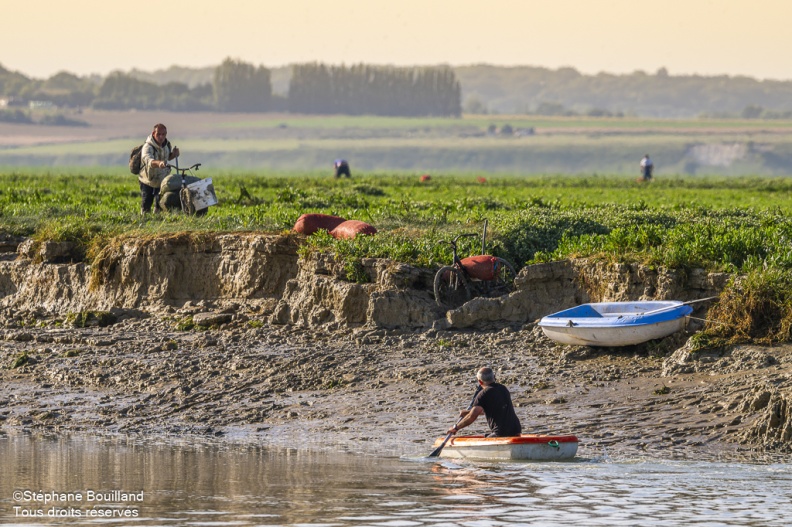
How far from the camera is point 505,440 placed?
14.5 metres

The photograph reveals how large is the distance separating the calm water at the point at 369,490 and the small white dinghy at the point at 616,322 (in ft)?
10.0

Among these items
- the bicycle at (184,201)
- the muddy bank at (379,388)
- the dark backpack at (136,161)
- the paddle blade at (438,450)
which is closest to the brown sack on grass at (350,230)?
the muddy bank at (379,388)

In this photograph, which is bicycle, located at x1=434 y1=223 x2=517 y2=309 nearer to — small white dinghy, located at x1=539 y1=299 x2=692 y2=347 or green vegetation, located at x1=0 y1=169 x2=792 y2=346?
green vegetation, located at x1=0 y1=169 x2=792 y2=346

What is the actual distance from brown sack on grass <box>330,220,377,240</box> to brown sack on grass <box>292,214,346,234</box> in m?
0.26

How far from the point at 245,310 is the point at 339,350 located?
2.82 meters

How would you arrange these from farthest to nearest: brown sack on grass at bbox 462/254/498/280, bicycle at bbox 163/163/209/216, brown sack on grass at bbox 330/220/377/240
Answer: bicycle at bbox 163/163/209/216 < brown sack on grass at bbox 330/220/377/240 < brown sack on grass at bbox 462/254/498/280

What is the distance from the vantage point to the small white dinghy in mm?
17109

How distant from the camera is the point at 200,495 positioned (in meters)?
12.8

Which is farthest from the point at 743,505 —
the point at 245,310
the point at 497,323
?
the point at 245,310

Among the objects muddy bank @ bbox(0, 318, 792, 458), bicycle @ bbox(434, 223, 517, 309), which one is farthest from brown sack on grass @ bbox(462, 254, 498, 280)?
muddy bank @ bbox(0, 318, 792, 458)

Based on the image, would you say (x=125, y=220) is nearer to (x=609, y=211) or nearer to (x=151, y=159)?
(x=151, y=159)

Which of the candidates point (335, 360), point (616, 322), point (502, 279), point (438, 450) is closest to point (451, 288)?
point (502, 279)

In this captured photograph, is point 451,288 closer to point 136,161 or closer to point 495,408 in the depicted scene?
point 495,408

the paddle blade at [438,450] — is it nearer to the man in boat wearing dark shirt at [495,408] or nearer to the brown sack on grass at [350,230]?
the man in boat wearing dark shirt at [495,408]
